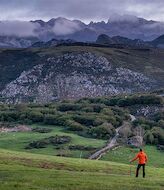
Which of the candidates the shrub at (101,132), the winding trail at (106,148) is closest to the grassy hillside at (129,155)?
the winding trail at (106,148)

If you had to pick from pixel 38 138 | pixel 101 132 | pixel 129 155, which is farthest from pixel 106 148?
pixel 101 132

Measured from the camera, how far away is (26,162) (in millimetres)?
63719

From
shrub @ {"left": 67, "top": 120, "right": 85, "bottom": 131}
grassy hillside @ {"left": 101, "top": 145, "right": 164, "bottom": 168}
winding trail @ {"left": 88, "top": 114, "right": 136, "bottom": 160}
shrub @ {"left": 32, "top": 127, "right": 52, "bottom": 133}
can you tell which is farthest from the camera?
shrub @ {"left": 67, "top": 120, "right": 85, "bottom": 131}

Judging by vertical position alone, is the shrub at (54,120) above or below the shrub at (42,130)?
above

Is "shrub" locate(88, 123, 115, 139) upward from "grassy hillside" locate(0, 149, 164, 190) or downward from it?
downward

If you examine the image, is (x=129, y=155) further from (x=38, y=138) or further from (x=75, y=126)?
(x=75, y=126)

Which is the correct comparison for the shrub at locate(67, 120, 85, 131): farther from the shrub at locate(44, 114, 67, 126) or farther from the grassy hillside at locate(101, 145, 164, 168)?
the grassy hillside at locate(101, 145, 164, 168)

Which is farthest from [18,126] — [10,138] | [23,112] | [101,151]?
[101,151]

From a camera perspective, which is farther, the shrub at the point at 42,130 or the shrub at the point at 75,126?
the shrub at the point at 75,126

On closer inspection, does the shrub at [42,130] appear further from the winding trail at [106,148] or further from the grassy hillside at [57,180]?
the grassy hillside at [57,180]

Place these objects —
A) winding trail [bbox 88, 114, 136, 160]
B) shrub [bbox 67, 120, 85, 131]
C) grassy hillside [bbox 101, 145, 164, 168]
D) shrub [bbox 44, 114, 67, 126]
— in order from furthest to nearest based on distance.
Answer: shrub [bbox 44, 114, 67, 126] → shrub [bbox 67, 120, 85, 131] → winding trail [bbox 88, 114, 136, 160] → grassy hillside [bbox 101, 145, 164, 168]

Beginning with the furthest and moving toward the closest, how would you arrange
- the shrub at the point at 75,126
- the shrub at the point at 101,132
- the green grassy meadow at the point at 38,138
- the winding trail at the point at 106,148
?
the shrub at the point at 75,126
the shrub at the point at 101,132
the green grassy meadow at the point at 38,138
the winding trail at the point at 106,148

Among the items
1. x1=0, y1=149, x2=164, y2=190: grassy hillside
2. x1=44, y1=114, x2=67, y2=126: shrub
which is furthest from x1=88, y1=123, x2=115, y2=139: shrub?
x1=0, y1=149, x2=164, y2=190: grassy hillside

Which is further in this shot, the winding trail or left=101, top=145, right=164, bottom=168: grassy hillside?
the winding trail
